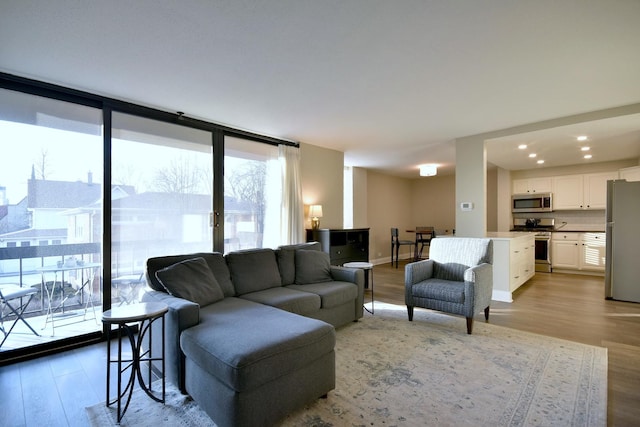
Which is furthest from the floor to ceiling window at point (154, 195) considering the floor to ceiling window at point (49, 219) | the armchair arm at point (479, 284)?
the armchair arm at point (479, 284)

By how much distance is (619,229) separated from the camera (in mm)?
4484

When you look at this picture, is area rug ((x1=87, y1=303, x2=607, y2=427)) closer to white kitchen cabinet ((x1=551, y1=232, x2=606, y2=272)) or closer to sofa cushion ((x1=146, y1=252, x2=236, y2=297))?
sofa cushion ((x1=146, y1=252, x2=236, y2=297))

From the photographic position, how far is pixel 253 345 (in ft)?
5.61

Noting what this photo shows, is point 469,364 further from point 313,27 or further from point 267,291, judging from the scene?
point 313,27

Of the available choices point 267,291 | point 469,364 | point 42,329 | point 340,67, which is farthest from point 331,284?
point 42,329

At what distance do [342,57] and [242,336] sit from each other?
2.13 meters

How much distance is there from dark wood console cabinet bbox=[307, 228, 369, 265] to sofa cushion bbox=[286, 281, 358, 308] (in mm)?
1433

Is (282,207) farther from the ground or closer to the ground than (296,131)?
closer to the ground

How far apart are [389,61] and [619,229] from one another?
180 inches

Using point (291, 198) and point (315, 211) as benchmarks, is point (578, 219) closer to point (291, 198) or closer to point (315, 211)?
point (315, 211)

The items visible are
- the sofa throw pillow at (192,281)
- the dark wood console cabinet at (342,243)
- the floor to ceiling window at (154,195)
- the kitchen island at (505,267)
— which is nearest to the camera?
the sofa throw pillow at (192,281)

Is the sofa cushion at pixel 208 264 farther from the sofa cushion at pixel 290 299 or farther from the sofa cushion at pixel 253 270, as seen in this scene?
the sofa cushion at pixel 290 299

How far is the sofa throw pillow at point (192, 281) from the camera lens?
241cm

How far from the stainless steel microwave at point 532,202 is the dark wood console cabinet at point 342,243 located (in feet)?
13.9
